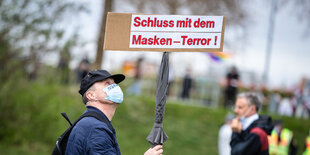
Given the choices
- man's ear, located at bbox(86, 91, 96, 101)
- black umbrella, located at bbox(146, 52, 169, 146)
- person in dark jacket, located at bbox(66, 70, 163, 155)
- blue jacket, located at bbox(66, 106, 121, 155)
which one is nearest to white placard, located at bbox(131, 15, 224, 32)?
black umbrella, located at bbox(146, 52, 169, 146)

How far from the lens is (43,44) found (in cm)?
818

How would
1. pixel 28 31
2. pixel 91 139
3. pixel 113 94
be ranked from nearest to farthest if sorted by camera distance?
pixel 91 139 < pixel 113 94 < pixel 28 31

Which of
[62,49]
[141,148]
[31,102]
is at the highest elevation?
[62,49]

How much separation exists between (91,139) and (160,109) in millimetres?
656

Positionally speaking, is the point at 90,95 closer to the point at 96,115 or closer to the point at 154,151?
the point at 96,115

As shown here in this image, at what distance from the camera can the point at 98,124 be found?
2672mm

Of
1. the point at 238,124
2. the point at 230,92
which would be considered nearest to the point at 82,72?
the point at 230,92

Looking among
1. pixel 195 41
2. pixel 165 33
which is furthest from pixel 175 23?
pixel 195 41

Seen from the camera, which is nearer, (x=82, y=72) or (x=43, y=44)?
(x=43, y=44)

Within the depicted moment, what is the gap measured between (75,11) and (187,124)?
6.31 metres

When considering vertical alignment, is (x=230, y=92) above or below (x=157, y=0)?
below

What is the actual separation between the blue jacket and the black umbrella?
1.22 ft

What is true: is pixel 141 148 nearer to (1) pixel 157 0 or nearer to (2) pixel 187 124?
(2) pixel 187 124

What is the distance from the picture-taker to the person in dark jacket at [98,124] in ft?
8.60
